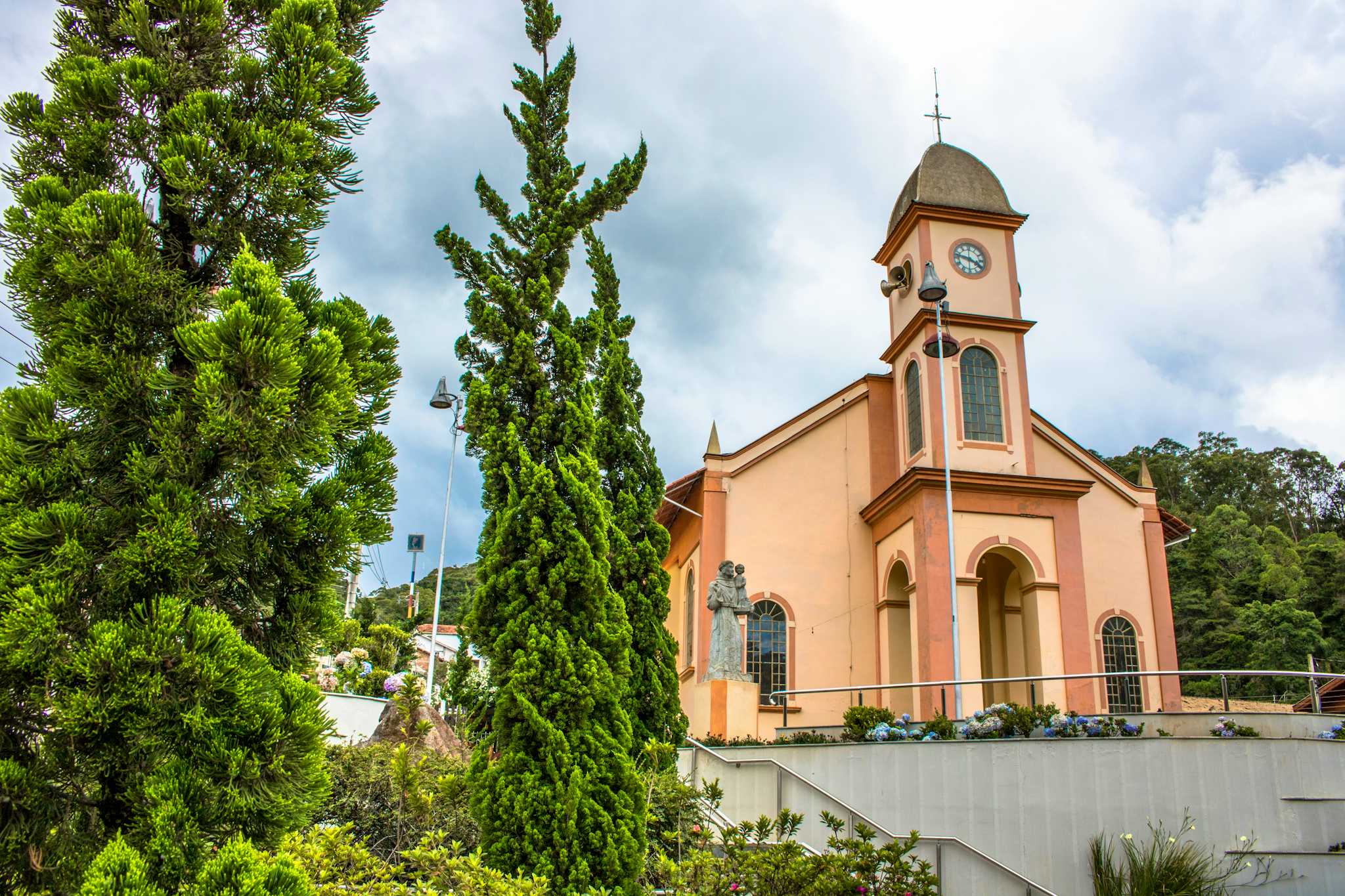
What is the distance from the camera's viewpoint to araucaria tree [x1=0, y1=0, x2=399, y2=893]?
405 centimetres

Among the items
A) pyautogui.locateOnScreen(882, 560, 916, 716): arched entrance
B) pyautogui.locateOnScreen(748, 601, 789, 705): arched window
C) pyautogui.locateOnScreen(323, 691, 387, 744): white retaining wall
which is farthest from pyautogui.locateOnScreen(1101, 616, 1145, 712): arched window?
pyautogui.locateOnScreen(323, 691, 387, 744): white retaining wall

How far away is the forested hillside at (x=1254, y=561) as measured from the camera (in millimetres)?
41062

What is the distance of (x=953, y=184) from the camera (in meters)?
24.6

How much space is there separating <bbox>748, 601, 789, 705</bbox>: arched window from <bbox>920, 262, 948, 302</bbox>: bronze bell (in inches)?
321

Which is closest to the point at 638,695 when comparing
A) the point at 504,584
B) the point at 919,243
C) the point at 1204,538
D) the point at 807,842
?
the point at 807,842

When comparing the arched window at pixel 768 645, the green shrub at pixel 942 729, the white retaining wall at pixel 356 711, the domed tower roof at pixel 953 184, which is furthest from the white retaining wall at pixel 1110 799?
the domed tower roof at pixel 953 184

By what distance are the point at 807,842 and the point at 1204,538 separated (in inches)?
1823

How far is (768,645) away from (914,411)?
22.8 feet

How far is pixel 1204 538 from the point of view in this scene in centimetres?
4978

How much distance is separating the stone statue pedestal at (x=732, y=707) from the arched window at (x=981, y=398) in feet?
29.1

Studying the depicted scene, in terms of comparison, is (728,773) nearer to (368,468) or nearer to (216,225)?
(368,468)

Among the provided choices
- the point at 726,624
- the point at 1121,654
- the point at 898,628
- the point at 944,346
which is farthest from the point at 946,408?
the point at 726,624

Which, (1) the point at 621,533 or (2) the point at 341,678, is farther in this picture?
(2) the point at 341,678

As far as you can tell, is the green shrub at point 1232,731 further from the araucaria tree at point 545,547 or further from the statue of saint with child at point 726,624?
the araucaria tree at point 545,547
